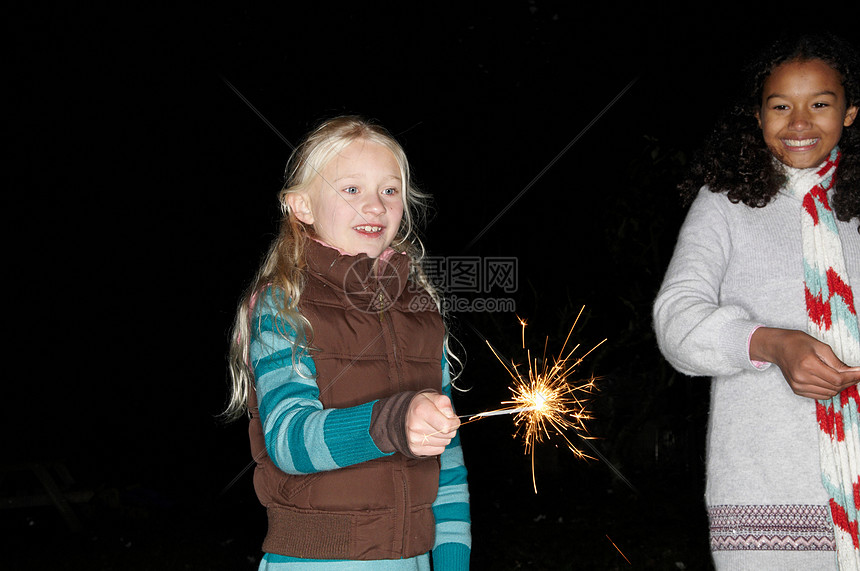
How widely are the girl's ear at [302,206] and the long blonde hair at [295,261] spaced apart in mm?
13

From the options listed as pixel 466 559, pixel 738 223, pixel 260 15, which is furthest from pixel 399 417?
pixel 260 15

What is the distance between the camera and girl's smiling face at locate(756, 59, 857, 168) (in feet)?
5.61

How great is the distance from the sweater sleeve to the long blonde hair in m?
0.47

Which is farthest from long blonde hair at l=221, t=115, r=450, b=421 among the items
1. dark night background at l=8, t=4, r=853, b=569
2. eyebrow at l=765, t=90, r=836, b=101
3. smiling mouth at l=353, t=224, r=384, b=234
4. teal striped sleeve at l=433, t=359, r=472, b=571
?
dark night background at l=8, t=4, r=853, b=569

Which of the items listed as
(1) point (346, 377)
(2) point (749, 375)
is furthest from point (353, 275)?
(2) point (749, 375)

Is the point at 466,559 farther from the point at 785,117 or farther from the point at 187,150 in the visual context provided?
the point at 187,150

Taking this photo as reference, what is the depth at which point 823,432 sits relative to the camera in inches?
60.1

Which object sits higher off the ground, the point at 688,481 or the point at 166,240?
the point at 166,240

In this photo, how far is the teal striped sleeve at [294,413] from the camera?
4.14 feet

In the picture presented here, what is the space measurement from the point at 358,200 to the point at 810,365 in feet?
2.94

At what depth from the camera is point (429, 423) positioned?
3.80 ft

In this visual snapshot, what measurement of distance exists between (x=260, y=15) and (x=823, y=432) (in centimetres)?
590

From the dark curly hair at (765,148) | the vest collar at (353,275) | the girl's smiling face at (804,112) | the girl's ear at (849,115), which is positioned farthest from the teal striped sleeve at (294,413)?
the girl's ear at (849,115)

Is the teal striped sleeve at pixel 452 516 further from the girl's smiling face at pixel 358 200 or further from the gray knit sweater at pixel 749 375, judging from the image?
the gray knit sweater at pixel 749 375
